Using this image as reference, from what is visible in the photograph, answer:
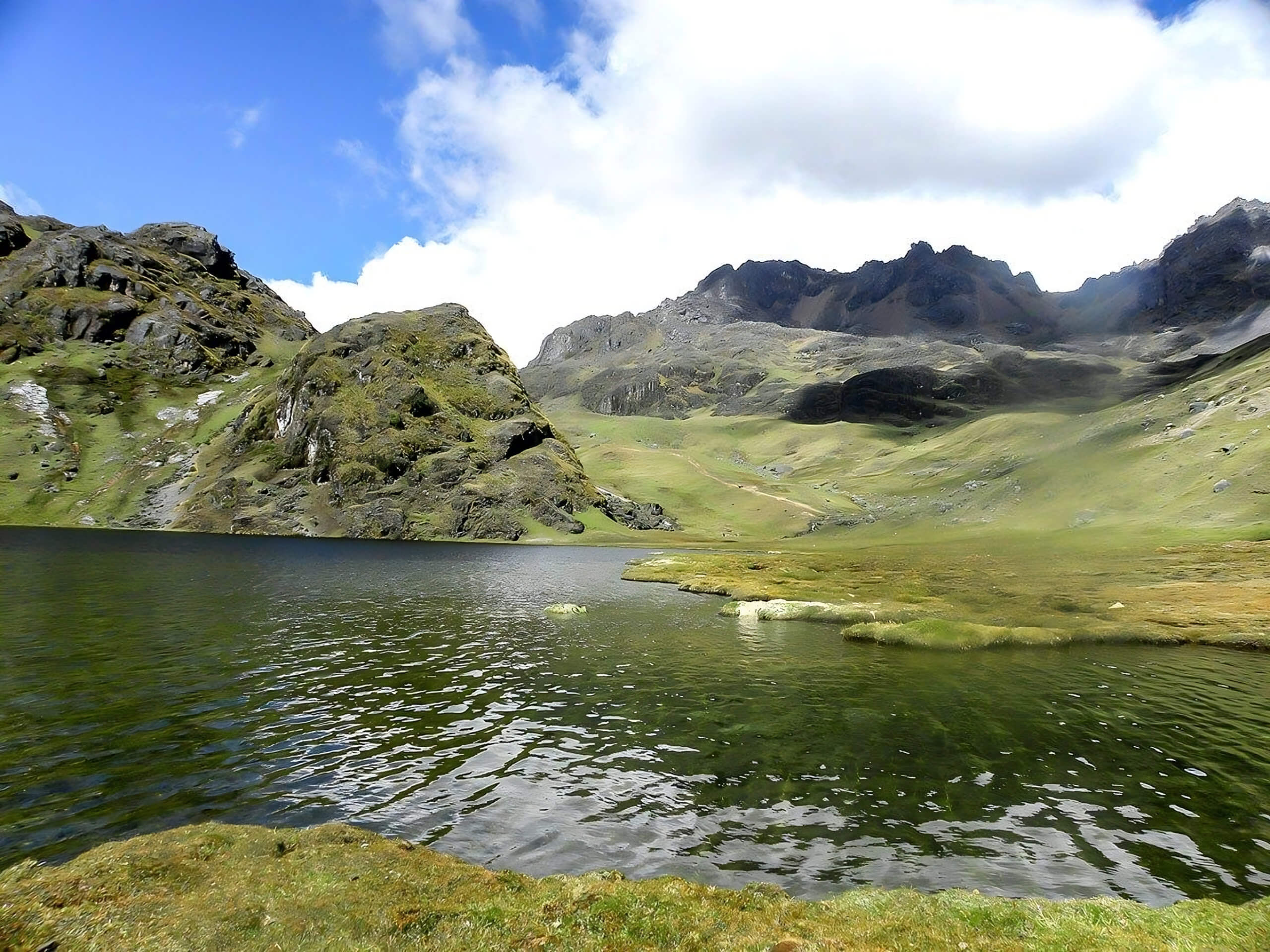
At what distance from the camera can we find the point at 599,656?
4919 cm

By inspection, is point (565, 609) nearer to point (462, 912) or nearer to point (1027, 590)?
point (462, 912)

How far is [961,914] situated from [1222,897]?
839 centimetres

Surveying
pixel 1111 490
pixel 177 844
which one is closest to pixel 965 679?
pixel 177 844

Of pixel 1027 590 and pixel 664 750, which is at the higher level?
pixel 1027 590

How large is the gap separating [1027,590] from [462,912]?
86.5 m

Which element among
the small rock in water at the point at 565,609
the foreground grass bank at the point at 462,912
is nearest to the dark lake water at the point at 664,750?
the foreground grass bank at the point at 462,912

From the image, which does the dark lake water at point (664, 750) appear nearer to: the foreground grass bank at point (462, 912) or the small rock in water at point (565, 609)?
the foreground grass bank at point (462, 912)

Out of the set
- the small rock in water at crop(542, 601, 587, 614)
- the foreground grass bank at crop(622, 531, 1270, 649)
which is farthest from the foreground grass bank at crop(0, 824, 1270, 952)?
the small rock in water at crop(542, 601, 587, 614)

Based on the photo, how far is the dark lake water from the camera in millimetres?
19672

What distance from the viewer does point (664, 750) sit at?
29.1 m

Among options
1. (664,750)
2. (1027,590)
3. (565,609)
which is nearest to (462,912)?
(664,750)

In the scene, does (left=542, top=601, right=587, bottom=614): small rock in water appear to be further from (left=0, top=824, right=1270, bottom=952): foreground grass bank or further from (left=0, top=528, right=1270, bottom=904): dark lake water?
(left=0, top=824, right=1270, bottom=952): foreground grass bank

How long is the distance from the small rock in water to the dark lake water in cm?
1167

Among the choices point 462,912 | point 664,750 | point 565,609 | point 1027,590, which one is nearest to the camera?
point 462,912
